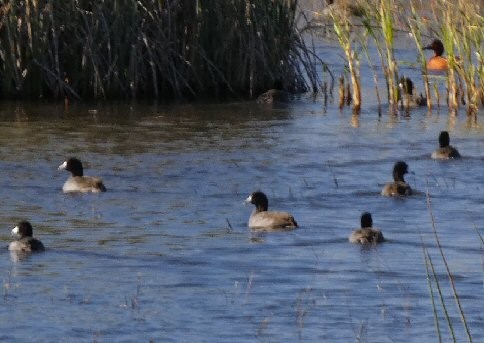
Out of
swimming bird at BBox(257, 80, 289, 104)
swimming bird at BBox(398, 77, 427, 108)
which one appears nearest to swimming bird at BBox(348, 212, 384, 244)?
swimming bird at BBox(398, 77, 427, 108)

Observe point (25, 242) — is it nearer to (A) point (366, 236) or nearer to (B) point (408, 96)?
(A) point (366, 236)

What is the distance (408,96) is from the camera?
69.5ft

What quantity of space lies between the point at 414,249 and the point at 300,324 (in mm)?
3016

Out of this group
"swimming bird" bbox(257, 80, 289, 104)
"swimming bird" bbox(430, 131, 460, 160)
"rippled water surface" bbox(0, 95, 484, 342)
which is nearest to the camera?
"rippled water surface" bbox(0, 95, 484, 342)

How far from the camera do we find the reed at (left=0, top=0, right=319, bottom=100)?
21094 millimetres

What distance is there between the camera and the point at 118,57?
2128cm

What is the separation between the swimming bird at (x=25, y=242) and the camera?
11.8m

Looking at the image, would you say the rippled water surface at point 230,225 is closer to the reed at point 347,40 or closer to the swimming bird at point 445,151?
the swimming bird at point 445,151

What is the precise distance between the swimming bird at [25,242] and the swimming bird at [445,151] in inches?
255

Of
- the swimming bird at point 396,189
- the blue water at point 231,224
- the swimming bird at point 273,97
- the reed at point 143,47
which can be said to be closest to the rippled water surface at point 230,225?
the blue water at point 231,224

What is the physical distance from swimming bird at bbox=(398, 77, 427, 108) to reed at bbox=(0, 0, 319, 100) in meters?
2.01

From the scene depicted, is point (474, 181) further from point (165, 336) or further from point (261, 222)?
point (165, 336)

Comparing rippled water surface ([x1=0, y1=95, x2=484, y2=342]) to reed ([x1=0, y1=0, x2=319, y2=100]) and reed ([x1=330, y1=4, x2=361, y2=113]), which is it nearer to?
reed ([x1=330, y1=4, x2=361, y2=113])

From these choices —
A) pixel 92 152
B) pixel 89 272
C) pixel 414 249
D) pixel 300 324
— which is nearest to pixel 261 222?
pixel 414 249
